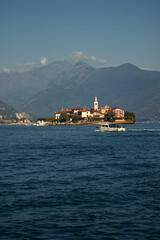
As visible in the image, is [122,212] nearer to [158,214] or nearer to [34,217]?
[158,214]

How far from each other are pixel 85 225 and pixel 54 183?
1139 centimetres

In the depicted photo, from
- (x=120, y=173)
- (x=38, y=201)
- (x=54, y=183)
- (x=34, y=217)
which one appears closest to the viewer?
(x=34, y=217)

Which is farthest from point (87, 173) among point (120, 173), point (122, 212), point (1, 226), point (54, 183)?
point (1, 226)

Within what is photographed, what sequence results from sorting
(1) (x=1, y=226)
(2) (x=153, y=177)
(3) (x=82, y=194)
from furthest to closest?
(2) (x=153, y=177) → (3) (x=82, y=194) → (1) (x=1, y=226)

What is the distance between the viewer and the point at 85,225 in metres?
19.0

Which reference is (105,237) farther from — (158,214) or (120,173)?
(120,173)

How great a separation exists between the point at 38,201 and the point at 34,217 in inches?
136

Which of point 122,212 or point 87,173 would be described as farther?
point 87,173

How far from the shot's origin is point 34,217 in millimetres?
20438

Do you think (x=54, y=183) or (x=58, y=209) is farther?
(x=54, y=183)

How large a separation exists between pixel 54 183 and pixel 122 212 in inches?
406

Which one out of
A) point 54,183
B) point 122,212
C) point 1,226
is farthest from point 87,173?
point 1,226

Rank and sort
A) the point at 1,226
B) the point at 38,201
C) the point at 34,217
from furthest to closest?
1. the point at 38,201
2. the point at 34,217
3. the point at 1,226

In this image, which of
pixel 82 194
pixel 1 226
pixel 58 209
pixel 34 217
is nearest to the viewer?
pixel 1 226
